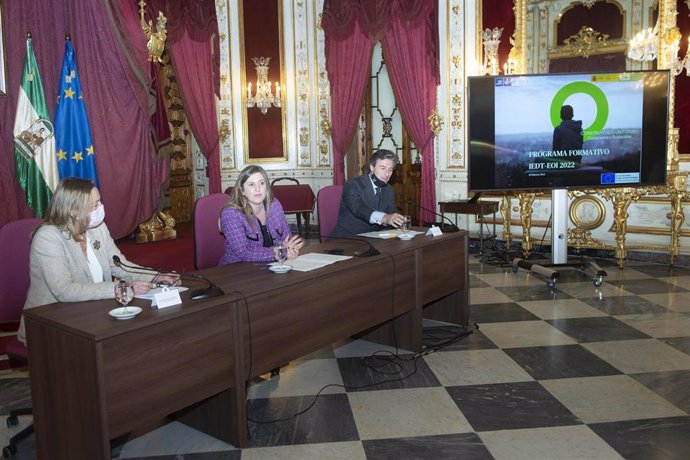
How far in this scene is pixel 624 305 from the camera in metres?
4.57

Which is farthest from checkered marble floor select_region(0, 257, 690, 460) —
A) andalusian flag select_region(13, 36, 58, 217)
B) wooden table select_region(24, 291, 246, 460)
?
andalusian flag select_region(13, 36, 58, 217)

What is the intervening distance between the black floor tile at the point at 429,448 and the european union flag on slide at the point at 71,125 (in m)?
3.83

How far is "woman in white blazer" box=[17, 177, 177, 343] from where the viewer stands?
2.33m

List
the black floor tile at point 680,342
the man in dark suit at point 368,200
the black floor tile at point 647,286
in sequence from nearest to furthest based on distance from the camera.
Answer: the black floor tile at point 680,342
the man in dark suit at point 368,200
the black floor tile at point 647,286

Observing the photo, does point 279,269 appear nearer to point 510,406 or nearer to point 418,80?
point 510,406

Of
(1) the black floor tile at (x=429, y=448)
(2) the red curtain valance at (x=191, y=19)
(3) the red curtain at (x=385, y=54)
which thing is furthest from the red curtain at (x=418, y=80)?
(1) the black floor tile at (x=429, y=448)

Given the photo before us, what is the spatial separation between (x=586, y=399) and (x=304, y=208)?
5266 mm

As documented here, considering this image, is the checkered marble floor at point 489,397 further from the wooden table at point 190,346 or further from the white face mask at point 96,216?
the white face mask at point 96,216

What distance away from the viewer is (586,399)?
114 inches

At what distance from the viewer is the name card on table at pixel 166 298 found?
218 cm

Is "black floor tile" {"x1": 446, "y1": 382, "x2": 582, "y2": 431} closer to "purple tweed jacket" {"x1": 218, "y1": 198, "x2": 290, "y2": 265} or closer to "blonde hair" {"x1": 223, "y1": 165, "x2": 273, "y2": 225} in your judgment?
"purple tweed jacket" {"x1": 218, "y1": 198, "x2": 290, "y2": 265}

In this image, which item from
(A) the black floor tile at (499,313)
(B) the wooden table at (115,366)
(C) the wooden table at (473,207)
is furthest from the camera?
(C) the wooden table at (473,207)

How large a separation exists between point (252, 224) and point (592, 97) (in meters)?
3.60

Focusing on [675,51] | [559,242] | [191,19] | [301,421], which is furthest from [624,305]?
[191,19]
